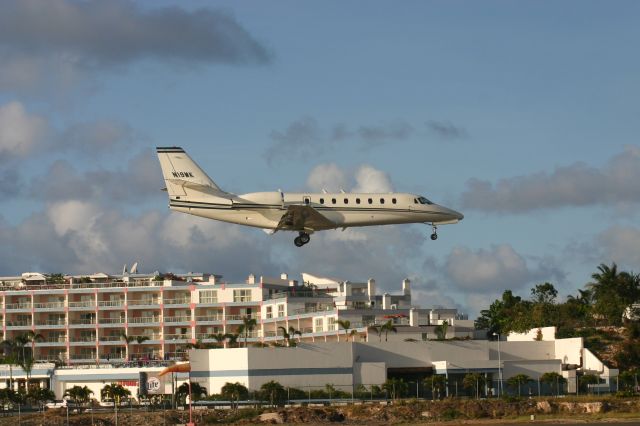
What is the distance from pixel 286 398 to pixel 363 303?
175 feet

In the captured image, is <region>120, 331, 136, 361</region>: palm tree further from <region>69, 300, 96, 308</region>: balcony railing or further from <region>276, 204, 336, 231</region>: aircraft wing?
<region>276, 204, 336, 231</region>: aircraft wing

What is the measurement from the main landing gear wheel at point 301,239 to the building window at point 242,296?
65.9 m

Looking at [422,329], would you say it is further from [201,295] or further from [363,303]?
[201,295]

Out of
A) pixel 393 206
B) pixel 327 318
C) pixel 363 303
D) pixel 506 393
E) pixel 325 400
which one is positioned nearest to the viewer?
pixel 393 206

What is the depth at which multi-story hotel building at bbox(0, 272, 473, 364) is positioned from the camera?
150875 mm

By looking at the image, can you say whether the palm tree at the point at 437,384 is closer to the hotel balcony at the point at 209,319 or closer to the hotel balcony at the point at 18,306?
the hotel balcony at the point at 209,319

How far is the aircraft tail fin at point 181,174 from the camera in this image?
8769cm

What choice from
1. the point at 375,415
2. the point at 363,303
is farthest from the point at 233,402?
the point at 363,303

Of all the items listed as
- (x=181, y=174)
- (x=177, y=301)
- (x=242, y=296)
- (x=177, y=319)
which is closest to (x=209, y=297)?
(x=177, y=301)

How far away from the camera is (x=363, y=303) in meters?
147

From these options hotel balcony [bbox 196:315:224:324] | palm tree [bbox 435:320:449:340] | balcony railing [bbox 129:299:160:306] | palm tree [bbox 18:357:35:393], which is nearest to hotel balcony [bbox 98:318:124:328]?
balcony railing [bbox 129:299:160:306]

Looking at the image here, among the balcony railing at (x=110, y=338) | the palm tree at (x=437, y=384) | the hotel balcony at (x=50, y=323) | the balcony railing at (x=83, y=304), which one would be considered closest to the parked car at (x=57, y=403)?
the palm tree at (x=437, y=384)

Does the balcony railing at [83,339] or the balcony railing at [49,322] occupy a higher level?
the balcony railing at [49,322]

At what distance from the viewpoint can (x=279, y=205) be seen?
87.7 metres
